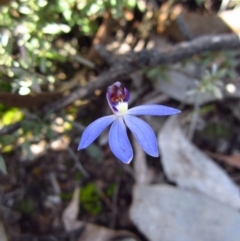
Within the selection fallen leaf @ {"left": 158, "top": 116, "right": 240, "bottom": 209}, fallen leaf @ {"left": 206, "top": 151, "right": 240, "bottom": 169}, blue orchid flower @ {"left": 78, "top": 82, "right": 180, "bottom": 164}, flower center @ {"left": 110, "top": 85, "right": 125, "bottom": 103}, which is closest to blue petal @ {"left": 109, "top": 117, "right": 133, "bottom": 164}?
blue orchid flower @ {"left": 78, "top": 82, "right": 180, "bottom": 164}

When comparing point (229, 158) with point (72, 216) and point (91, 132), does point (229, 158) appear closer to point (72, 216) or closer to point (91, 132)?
point (72, 216)

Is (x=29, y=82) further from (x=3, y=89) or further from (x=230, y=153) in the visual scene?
(x=230, y=153)

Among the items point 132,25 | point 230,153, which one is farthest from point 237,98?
point 132,25

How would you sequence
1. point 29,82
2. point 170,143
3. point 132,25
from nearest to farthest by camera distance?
point 29,82 < point 170,143 < point 132,25

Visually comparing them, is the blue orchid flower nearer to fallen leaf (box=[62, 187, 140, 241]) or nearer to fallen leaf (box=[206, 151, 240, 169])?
fallen leaf (box=[62, 187, 140, 241])

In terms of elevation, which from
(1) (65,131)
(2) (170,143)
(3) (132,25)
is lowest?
(2) (170,143)
